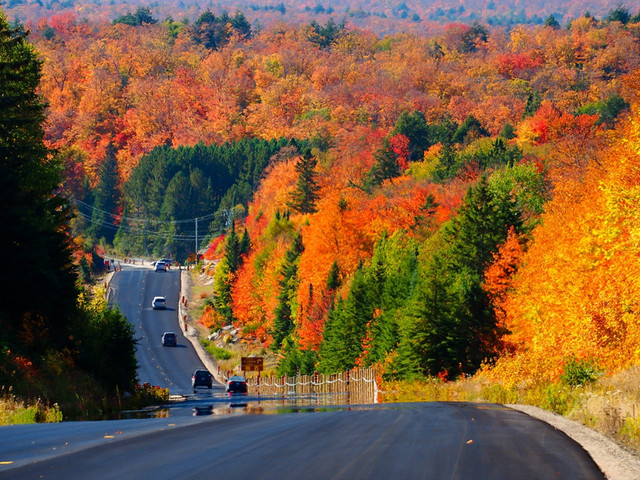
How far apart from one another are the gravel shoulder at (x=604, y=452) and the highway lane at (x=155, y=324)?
62701mm

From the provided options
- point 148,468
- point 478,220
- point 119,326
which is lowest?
point 148,468

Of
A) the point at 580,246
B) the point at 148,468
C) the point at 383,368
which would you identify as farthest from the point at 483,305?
the point at 148,468

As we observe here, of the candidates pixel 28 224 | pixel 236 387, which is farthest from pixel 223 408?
pixel 236 387

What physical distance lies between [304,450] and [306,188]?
436 feet

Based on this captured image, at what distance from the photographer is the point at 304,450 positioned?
13258mm

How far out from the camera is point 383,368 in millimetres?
64562

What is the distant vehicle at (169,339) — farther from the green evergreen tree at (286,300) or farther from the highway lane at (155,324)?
the green evergreen tree at (286,300)

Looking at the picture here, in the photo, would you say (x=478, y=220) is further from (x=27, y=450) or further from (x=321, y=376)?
(x=27, y=450)

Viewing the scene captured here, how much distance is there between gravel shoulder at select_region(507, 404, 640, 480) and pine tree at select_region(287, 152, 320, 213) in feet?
410

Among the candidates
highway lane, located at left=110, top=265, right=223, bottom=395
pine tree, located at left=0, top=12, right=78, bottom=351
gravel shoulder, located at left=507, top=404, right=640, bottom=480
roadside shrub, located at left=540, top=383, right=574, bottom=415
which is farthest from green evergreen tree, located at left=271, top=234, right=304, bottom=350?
gravel shoulder, located at left=507, top=404, right=640, bottom=480

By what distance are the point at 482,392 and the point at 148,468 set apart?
28.6 meters

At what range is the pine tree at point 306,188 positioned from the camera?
474ft

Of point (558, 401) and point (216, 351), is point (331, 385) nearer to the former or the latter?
point (216, 351)

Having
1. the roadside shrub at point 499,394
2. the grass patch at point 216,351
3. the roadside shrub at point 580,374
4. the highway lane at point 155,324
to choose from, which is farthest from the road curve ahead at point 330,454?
the grass patch at point 216,351
